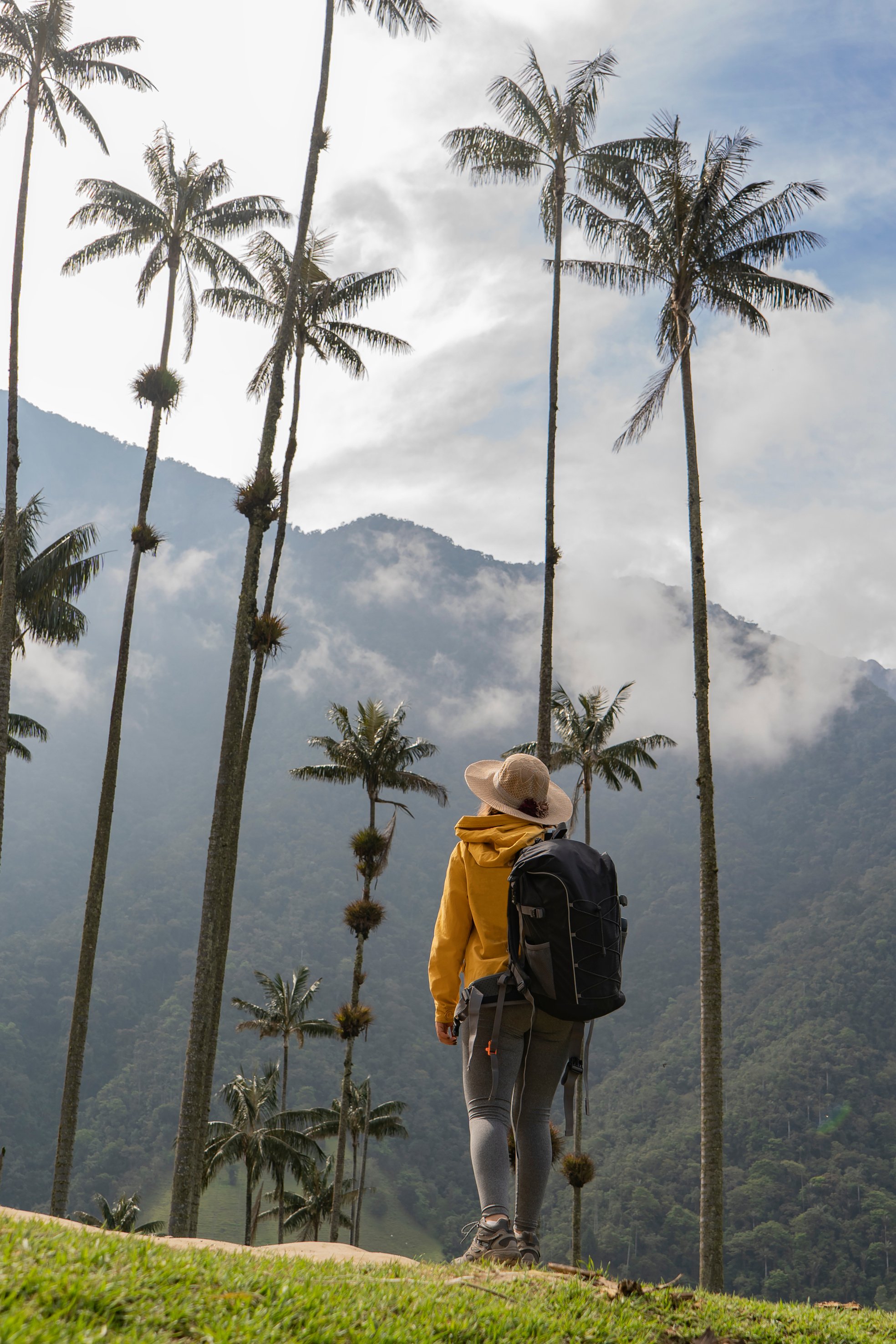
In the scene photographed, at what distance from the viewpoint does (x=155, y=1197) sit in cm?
8800

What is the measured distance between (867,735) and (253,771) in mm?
117221

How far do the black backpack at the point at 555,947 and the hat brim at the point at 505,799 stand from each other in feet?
1.33

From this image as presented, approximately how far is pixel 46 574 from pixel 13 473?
2.55 metres

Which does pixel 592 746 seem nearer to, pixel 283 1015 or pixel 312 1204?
pixel 283 1015

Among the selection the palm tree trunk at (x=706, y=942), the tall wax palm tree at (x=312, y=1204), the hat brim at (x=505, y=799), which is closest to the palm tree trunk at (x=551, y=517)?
the palm tree trunk at (x=706, y=942)

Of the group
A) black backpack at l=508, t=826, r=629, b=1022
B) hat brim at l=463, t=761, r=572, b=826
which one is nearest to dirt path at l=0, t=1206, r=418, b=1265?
black backpack at l=508, t=826, r=629, b=1022

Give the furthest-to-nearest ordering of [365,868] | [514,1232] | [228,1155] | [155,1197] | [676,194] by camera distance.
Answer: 1. [155,1197]
2. [228,1155]
3. [365,868]
4. [676,194]
5. [514,1232]

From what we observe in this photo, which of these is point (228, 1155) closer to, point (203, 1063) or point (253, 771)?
point (203, 1063)

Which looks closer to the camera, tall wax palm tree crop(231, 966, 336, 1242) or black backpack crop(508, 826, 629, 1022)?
black backpack crop(508, 826, 629, 1022)

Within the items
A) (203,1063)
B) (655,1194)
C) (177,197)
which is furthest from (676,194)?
(655,1194)

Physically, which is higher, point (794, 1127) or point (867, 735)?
point (867, 735)

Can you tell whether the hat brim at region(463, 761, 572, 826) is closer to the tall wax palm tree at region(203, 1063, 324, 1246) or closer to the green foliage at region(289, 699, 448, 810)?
the green foliage at region(289, 699, 448, 810)

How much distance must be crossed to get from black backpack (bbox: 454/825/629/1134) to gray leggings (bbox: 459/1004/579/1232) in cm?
4

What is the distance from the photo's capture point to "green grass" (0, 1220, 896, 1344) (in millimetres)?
2391
